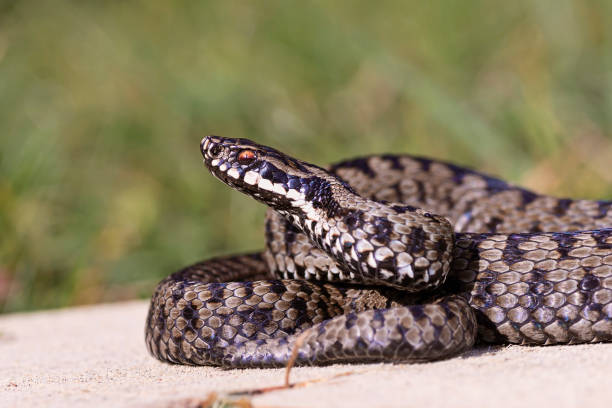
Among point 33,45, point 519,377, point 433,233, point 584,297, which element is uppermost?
point 33,45

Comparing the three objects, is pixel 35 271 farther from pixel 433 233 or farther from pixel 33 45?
pixel 33 45

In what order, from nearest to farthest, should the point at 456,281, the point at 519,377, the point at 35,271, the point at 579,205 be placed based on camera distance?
the point at 519,377, the point at 456,281, the point at 579,205, the point at 35,271

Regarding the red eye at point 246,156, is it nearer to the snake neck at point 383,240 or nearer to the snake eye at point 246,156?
the snake eye at point 246,156

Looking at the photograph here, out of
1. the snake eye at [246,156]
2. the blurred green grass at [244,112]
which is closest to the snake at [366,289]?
the snake eye at [246,156]

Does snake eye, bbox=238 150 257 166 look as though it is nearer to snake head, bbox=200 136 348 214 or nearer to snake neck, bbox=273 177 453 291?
snake head, bbox=200 136 348 214

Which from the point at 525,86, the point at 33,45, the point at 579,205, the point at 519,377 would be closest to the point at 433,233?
the point at 519,377

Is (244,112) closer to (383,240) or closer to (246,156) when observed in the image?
(246,156)
